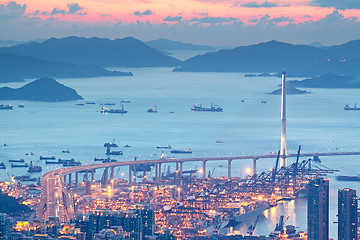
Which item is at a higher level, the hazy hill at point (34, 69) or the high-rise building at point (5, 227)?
the hazy hill at point (34, 69)

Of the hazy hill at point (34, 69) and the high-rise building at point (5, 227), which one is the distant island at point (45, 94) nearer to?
the hazy hill at point (34, 69)

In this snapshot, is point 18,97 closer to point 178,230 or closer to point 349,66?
point 349,66

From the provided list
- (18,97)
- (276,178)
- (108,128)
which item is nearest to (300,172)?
(276,178)

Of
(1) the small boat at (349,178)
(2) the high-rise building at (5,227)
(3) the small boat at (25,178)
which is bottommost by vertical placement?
(2) the high-rise building at (5,227)

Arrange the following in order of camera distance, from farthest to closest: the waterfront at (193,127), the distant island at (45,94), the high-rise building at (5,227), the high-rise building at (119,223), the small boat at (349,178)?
the distant island at (45,94)
the waterfront at (193,127)
the small boat at (349,178)
the high-rise building at (119,223)
the high-rise building at (5,227)

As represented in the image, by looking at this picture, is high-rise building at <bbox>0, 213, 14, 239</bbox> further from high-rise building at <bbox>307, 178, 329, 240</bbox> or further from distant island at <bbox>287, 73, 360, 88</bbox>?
distant island at <bbox>287, 73, 360, 88</bbox>

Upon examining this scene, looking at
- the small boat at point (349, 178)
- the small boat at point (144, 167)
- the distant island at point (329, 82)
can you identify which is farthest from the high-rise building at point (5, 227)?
the distant island at point (329, 82)

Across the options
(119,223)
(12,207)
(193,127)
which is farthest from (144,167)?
(193,127)
